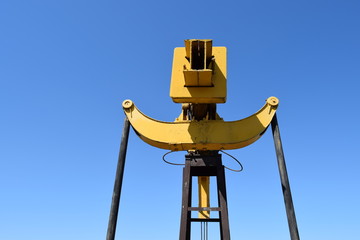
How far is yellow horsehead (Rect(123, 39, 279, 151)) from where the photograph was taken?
5.21m

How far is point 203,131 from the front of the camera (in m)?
5.67

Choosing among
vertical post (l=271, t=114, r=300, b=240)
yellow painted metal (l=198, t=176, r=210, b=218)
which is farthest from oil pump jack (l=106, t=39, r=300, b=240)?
yellow painted metal (l=198, t=176, r=210, b=218)

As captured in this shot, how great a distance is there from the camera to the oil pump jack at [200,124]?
505 centimetres

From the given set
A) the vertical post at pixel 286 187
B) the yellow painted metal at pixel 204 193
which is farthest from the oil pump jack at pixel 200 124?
the yellow painted metal at pixel 204 193

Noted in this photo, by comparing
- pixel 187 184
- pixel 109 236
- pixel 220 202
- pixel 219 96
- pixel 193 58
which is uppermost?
pixel 193 58

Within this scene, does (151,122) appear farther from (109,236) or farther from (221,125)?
(109,236)

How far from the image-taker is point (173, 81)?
17.6 ft

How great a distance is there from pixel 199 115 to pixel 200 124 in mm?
237

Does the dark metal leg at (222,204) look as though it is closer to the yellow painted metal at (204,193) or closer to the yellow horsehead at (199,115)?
the yellow horsehead at (199,115)

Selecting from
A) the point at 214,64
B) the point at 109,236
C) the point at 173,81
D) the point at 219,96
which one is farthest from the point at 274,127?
the point at 109,236

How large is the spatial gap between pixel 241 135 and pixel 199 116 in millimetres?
843

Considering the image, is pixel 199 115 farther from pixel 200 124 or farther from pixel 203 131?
pixel 203 131

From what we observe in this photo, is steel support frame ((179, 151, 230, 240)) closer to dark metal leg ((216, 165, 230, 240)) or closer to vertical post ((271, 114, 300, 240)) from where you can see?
dark metal leg ((216, 165, 230, 240))

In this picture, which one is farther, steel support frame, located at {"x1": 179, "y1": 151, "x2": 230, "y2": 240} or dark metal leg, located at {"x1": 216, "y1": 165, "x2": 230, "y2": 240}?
steel support frame, located at {"x1": 179, "y1": 151, "x2": 230, "y2": 240}
